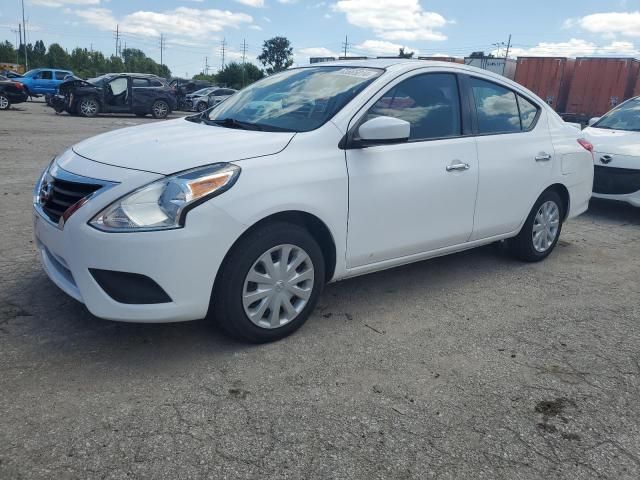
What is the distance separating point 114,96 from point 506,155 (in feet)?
61.4

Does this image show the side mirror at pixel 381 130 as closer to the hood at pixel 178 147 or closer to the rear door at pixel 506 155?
the hood at pixel 178 147

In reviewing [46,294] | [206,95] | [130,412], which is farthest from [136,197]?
[206,95]

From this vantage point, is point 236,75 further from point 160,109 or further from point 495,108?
point 495,108

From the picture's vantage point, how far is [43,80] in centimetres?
2670

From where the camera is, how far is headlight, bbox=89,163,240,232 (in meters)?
2.76

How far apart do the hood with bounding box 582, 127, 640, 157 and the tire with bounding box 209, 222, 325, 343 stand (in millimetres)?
5423

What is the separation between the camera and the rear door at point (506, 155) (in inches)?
168

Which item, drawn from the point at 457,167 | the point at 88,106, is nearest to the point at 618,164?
the point at 457,167

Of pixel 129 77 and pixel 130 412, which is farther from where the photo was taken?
pixel 129 77

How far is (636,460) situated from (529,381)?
26.4 inches

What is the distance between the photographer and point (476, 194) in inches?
164

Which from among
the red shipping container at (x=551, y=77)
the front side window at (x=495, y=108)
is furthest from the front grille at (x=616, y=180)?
the red shipping container at (x=551, y=77)

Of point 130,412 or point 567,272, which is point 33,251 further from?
point 567,272

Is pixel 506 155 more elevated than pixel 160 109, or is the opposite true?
pixel 506 155
